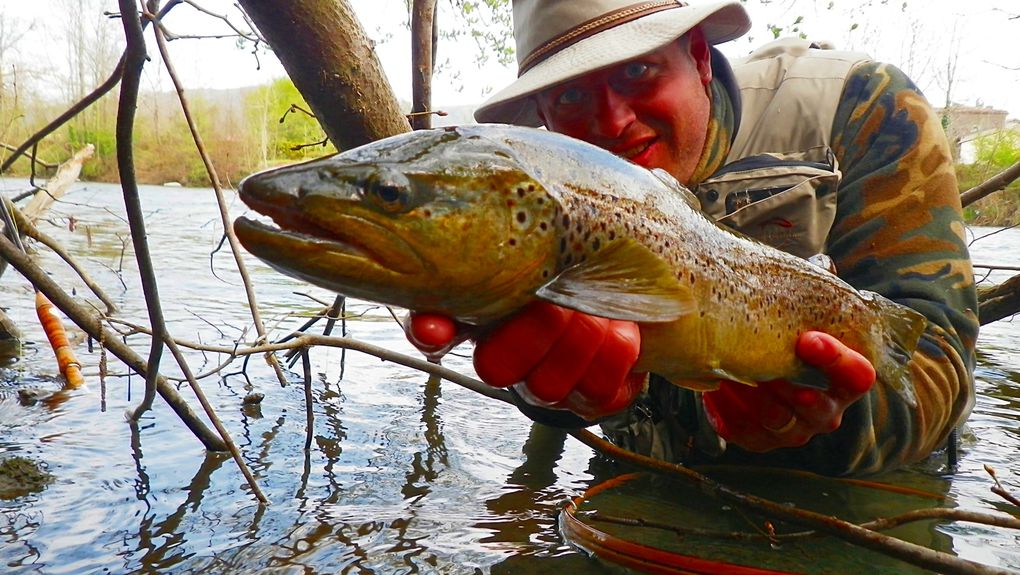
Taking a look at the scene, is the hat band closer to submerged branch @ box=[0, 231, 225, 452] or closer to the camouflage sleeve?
the camouflage sleeve

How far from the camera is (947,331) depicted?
244 cm

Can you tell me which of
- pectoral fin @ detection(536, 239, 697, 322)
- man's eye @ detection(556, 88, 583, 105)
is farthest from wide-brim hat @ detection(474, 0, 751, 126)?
pectoral fin @ detection(536, 239, 697, 322)

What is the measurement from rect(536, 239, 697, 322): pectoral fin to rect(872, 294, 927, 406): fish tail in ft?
2.96

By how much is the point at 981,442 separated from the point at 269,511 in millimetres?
3676

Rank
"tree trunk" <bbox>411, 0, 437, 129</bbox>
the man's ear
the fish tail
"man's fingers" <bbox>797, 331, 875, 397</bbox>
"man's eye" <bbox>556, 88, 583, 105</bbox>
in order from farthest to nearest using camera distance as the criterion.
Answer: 1. "tree trunk" <bbox>411, 0, 437, 129</bbox>
2. the man's ear
3. "man's eye" <bbox>556, 88, 583, 105</bbox>
4. the fish tail
5. "man's fingers" <bbox>797, 331, 875, 397</bbox>

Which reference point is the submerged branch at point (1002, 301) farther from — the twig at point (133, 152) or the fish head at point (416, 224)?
the twig at point (133, 152)

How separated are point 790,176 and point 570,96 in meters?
0.85

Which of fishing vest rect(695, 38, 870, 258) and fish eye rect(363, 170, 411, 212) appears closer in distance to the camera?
fish eye rect(363, 170, 411, 212)

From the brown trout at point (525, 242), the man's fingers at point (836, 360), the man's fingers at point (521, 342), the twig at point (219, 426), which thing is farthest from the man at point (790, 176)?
the twig at point (219, 426)

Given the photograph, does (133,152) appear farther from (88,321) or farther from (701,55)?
(701,55)

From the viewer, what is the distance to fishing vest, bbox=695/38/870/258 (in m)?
2.54

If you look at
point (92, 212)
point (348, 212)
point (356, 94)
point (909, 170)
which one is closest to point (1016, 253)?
point (909, 170)

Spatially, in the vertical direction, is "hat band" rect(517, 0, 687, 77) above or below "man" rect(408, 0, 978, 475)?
above

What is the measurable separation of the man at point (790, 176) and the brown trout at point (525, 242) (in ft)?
0.85
